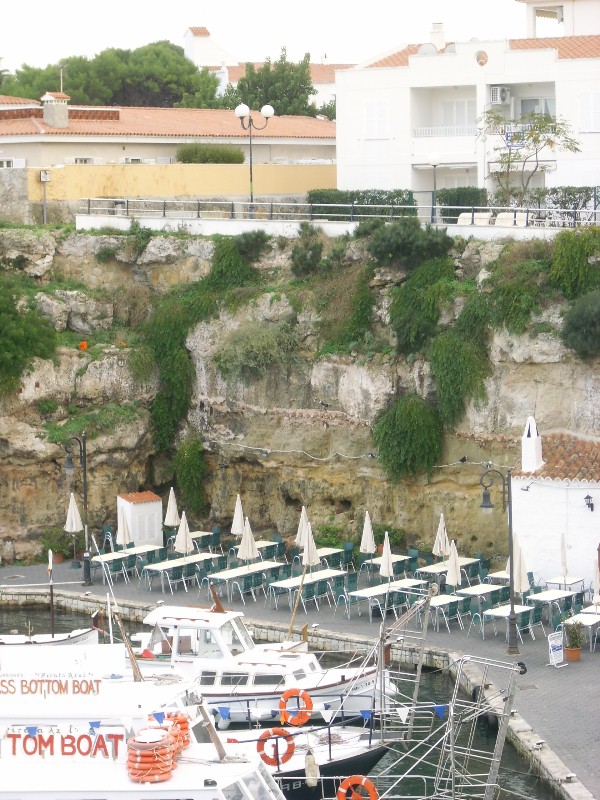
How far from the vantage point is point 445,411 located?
4447cm

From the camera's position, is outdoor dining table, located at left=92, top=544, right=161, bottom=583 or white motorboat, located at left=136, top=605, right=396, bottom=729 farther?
outdoor dining table, located at left=92, top=544, right=161, bottom=583

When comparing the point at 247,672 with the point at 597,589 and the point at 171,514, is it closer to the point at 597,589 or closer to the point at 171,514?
the point at 597,589

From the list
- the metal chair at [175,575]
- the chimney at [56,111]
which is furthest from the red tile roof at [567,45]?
the metal chair at [175,575]

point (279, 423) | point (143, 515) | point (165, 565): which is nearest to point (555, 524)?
point (165, 565)

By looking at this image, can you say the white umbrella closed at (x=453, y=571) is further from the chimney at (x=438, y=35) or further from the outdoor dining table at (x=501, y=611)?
the chimney at (x=438, y=35)

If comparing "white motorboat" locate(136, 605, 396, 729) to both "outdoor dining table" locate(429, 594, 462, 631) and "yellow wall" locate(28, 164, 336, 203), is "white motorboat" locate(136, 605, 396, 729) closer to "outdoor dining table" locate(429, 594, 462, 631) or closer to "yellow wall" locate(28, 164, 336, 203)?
"outdoor dining table" locate(429, 594, 462, 631)

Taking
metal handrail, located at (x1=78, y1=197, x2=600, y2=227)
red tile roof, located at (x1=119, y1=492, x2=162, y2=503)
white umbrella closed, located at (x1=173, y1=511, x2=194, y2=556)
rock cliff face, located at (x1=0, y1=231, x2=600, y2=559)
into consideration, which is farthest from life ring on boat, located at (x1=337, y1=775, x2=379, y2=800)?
metal handrail, located at (x1=78, y1=197, x2=600, y2=227)

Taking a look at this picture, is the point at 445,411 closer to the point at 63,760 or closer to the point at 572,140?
the point at 572,140

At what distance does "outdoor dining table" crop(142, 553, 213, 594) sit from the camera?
43125 mm

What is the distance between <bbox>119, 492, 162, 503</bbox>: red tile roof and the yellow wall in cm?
1271

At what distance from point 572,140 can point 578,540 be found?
53.4 feet

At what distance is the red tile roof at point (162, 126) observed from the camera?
58.1 m

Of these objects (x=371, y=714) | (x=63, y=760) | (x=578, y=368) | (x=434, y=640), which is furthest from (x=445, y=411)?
(x=63, y=760)

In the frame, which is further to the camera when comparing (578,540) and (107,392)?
(107,392)
